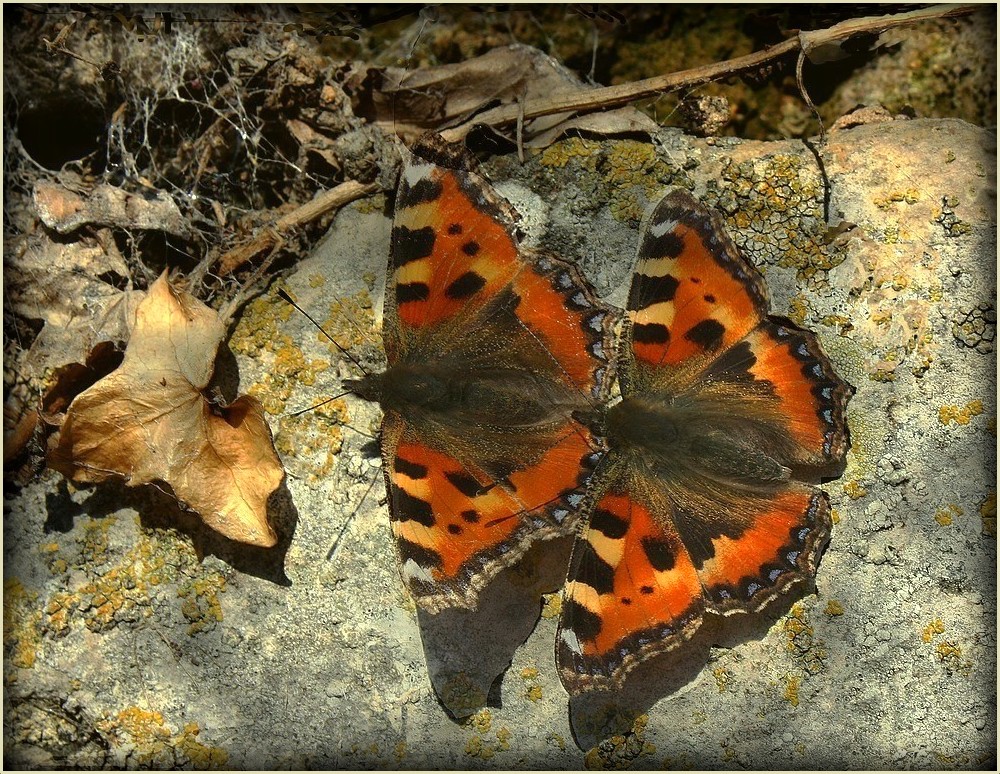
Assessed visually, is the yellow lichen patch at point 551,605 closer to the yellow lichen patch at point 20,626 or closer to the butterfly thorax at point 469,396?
the butterfly thorax at point 469,396

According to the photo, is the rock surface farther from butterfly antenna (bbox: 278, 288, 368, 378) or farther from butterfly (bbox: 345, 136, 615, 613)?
butterfly (bbox: 345, 136, 615, 613)

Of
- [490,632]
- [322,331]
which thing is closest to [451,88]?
[322,331]

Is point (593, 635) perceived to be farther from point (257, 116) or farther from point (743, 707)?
point (257, 116)

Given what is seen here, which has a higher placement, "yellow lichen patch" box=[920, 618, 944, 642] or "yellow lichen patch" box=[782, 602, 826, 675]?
"yellow lichen patch" box=[920, 618, 944, 642]

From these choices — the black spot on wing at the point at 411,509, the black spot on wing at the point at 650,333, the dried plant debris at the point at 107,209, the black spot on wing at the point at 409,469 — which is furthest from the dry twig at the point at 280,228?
the black spot on wing at the point at 650,333

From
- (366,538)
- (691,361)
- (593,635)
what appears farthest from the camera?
(366,538)

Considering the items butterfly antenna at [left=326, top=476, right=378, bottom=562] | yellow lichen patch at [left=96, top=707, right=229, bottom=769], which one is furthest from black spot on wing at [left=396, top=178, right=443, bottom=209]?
yellow lichen patch at [left=96, top=707, right=229, bottom=769]

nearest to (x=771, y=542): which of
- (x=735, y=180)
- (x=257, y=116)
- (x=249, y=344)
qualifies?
(x=735, y=180)
